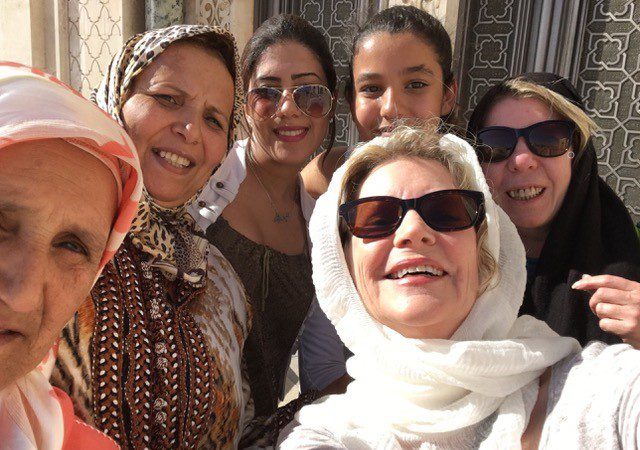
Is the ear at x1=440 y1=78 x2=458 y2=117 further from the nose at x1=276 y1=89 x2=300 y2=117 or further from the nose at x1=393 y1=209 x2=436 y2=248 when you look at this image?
the nose at x1=393 y1=209 x2=436 y2=248

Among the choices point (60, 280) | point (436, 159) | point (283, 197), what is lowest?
point (283, 197)

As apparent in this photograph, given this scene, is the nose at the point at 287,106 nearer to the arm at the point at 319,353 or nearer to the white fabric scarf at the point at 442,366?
the arm at the point at 319,353

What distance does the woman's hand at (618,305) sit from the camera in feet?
4.57

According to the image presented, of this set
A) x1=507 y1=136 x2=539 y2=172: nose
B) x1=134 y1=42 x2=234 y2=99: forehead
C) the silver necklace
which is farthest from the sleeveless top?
x1=507 y1=136 x2=539 y2=172: nose

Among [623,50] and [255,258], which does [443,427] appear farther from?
[623,50]

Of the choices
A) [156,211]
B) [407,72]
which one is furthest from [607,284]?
[156,211]

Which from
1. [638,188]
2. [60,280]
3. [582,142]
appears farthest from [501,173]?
[638,188]

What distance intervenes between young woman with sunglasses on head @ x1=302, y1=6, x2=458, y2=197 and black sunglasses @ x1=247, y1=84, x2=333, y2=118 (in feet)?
0.54

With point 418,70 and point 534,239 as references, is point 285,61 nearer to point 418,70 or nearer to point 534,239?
point 418,70

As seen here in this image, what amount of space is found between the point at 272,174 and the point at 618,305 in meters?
1.73

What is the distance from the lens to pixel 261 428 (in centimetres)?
175

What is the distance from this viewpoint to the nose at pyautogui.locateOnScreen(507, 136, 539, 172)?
5.82ft

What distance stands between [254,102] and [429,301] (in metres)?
1.51

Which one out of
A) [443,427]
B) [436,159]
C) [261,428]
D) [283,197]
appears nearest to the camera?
[443,427]
